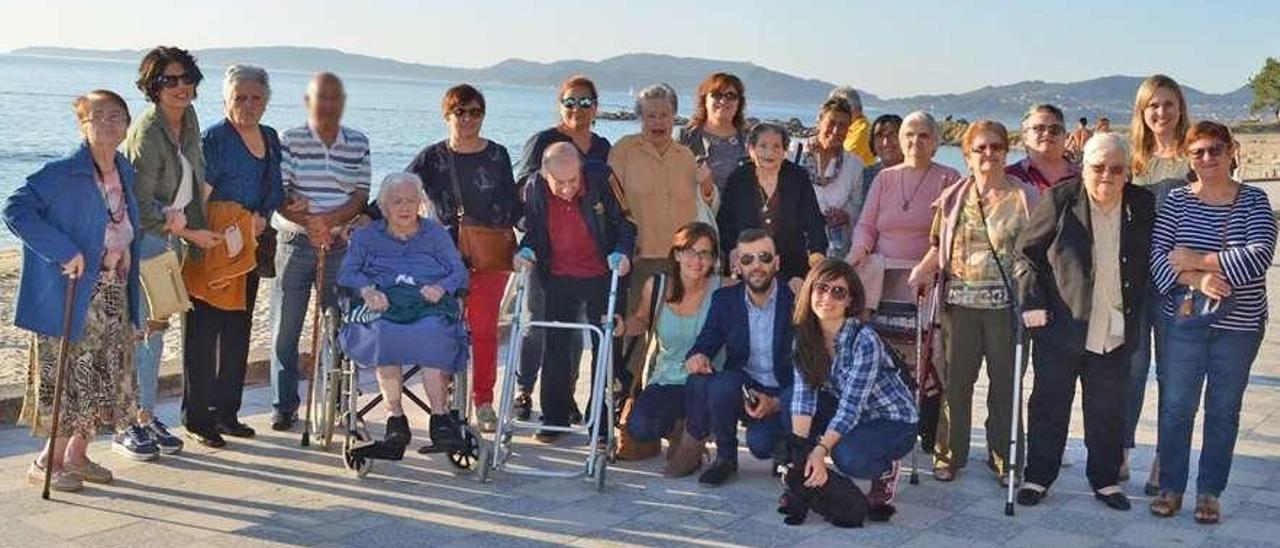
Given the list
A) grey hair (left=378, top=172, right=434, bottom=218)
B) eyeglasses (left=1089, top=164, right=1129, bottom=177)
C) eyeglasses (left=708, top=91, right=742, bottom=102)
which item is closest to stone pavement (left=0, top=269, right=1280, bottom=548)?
grey hair (left=378, top=172, right=434, bottom=218)

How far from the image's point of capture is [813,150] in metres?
7.40

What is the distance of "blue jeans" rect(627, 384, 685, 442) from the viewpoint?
257 inches

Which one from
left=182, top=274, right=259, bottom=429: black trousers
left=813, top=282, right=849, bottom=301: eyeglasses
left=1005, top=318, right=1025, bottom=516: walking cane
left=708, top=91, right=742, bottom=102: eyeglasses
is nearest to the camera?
left=813, top=282, right=849, bottom=301: eyeglasses

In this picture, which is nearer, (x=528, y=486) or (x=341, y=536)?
(x=341, y=536)

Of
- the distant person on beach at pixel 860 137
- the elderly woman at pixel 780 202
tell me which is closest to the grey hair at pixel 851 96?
the distant person on beach at pixel 860 137

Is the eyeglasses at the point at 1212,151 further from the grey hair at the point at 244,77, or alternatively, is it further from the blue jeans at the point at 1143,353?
the grey hair at the point at 244,77

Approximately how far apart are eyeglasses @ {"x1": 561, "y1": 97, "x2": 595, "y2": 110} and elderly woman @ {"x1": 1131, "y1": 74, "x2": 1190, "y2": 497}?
270cm

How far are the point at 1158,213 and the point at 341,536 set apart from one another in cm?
367

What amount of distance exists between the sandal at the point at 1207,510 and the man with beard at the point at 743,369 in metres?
1.81

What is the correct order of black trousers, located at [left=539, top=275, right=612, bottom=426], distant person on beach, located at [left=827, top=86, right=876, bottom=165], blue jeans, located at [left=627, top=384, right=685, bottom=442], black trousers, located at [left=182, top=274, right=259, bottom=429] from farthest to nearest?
1. distant person on beach, located at [left=827, top=86, right=876, bottom=165]
2. black trousers, located at [left=539, top=275, right=612, bottom=426]
3. black trousers, located at [left=182, top=274, right=259, bottom=429]
4. blue jeans, located at [left=627, top=384, right=685, bottom=442]

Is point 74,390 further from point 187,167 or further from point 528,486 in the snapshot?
point 528,486

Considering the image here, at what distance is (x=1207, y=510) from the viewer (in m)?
5.85

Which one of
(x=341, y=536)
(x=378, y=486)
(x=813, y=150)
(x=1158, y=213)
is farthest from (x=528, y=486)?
(x=1158, y=213)

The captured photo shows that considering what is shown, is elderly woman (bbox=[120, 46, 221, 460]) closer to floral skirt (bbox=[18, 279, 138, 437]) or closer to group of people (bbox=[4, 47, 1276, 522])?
group of people (bbox=[4, 47, 1276, 522])
